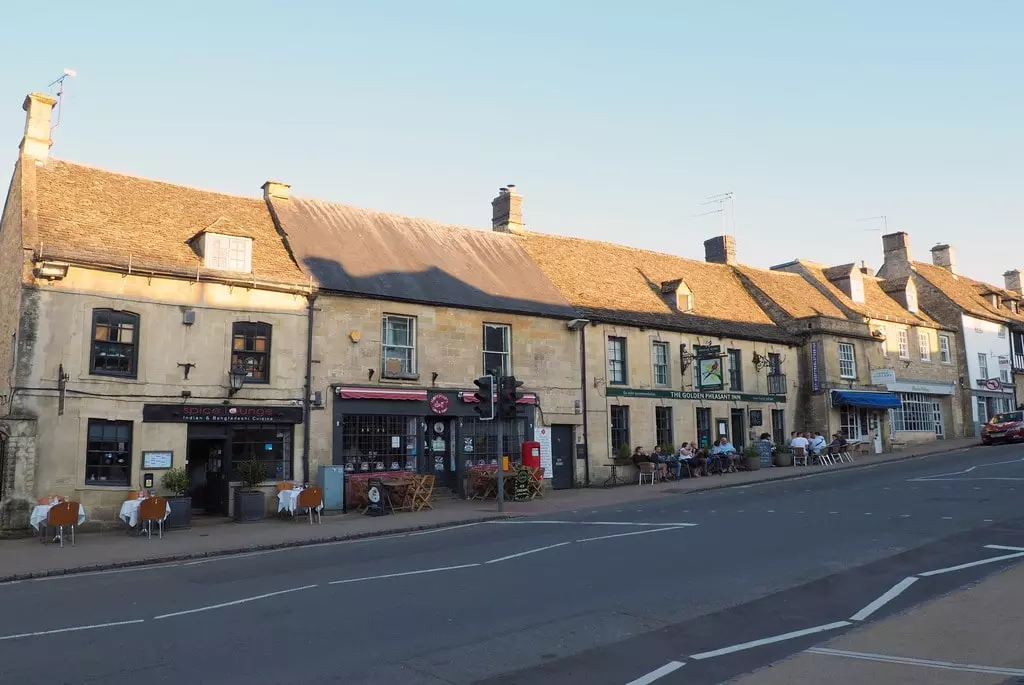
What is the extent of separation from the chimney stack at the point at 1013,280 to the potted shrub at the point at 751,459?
3817 cm

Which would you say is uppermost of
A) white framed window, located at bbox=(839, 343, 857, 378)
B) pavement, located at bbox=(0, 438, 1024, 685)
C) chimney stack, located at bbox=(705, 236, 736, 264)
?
chimney stack, located at bbox=(705, 236, 736, 264)

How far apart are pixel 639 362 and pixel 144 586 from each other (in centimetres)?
1999

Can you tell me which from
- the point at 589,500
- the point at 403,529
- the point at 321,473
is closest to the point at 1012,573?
the point at 403,529

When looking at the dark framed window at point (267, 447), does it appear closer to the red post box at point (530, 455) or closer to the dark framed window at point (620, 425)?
the red post box at point (530, 455)

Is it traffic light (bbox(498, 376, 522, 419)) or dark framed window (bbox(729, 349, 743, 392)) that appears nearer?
traffic light (bbox(498, 376, 522, 419))

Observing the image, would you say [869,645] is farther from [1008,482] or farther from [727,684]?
[1008,482]

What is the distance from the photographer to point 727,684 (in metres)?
6.17

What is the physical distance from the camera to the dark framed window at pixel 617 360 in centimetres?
2786

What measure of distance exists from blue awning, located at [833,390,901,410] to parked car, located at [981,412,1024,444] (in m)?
4.34

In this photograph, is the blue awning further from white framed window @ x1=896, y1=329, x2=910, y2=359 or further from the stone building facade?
the stone building facade

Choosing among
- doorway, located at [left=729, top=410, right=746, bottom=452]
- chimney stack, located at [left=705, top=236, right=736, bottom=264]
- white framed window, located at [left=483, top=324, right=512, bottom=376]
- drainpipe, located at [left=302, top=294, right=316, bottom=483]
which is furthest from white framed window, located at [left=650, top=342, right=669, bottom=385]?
drainpipe, located at [left=302, top=294, right=316, bottom=483]

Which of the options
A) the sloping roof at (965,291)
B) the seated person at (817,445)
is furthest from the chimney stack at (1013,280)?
the seated person at (817,445)

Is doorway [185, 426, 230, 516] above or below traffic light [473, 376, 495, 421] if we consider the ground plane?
below

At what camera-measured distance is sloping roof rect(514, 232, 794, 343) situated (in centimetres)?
2892
